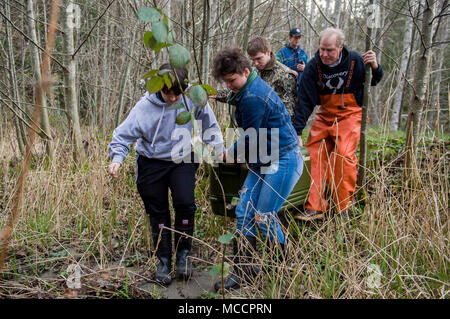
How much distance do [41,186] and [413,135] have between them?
3.34 metres

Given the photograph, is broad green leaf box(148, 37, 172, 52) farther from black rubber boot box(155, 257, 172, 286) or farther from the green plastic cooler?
black rubber boot box(155, 257, 172, 286)

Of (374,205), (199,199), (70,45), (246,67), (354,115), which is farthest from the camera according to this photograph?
(70,45)

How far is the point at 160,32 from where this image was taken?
1164mm

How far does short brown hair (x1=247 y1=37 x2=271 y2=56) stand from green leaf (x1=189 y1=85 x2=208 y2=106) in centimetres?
193

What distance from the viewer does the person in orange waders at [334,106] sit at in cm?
296

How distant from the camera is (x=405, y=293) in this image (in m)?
1.94

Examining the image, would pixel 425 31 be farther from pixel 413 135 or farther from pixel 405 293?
pixel 405 293

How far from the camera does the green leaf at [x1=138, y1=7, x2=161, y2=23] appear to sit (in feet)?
3.85

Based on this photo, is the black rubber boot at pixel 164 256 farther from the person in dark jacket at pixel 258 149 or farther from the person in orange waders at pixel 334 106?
the person in orange waders at pixel 334 106

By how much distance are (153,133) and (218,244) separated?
1.17 m

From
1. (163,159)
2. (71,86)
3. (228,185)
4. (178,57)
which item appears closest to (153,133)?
(163,159)

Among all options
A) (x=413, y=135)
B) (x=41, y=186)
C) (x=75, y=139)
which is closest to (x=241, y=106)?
(x=413, y=135)

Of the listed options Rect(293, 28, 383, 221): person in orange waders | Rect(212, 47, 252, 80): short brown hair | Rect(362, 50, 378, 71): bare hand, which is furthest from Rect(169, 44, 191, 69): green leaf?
Rect(362, 50, 378, 71): bare hand

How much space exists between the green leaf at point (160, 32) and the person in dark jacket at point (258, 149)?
1.08 metres
